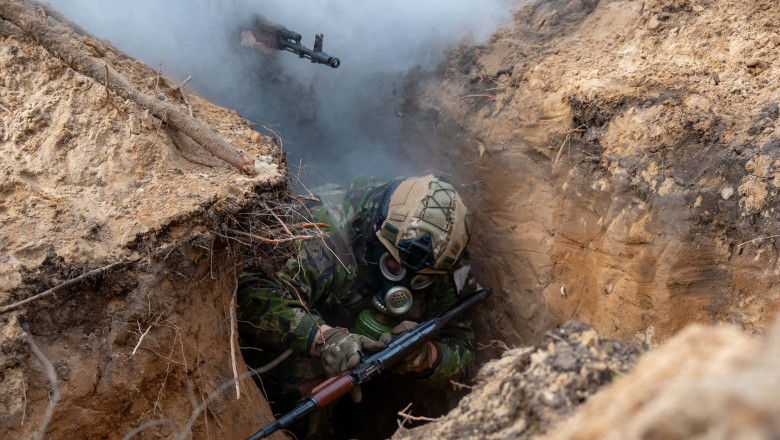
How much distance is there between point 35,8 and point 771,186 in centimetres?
388

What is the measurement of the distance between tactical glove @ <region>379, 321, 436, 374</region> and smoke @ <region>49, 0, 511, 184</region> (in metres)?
1.71

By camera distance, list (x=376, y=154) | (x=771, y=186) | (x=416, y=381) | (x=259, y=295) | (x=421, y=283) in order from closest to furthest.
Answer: (x=771, y=186) → (x=259, y=295) → (x=421, y=283) → (x=416, y=381) → (x=376, y=154)

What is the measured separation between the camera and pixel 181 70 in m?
4.19

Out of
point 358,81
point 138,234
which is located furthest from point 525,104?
point 138,234

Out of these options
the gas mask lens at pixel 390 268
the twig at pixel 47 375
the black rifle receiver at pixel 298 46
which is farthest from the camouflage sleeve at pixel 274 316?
the black rifle receiver at pixel 298 46

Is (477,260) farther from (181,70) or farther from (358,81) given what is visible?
(181,70)

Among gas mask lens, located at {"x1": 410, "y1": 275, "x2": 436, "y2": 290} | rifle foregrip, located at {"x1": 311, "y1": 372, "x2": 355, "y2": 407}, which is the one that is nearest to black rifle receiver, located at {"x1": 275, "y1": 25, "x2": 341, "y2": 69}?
gas mask lens, located at {"x1": 410, "y1": 275, "x2": 436, "y2": 290}

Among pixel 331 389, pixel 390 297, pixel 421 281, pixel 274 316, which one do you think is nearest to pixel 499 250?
pixel 421 281

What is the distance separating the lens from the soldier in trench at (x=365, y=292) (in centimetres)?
332

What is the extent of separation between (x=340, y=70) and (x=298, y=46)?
3.32 ft

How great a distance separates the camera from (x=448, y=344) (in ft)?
13.6

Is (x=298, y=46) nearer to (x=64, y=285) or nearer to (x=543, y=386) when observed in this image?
(x=64, y=285)

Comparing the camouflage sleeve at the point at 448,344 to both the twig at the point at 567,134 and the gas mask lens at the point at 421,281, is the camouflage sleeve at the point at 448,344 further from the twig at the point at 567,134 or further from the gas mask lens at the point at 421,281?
the twig at the point at 567,134

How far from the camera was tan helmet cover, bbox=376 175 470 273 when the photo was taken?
378 centimetres
